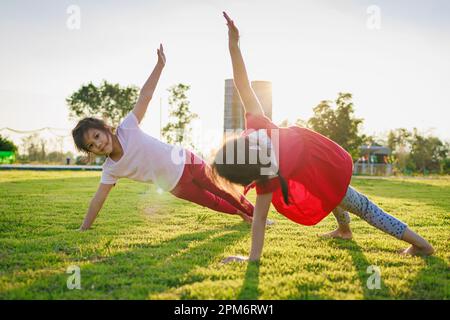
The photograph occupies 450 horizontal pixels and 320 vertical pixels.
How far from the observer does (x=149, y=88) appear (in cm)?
446

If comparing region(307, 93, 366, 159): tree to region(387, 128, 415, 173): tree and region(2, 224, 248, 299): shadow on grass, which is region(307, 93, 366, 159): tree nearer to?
region(387, 128, 415, 173): tree

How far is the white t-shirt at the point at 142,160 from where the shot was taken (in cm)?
427

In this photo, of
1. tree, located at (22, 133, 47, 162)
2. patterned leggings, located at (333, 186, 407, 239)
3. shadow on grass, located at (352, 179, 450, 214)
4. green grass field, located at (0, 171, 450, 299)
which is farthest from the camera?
tree, located at (22, 133, 47, 162)

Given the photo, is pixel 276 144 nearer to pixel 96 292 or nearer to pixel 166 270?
pixel 166 270

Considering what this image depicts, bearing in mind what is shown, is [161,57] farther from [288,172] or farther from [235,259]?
[235,259]

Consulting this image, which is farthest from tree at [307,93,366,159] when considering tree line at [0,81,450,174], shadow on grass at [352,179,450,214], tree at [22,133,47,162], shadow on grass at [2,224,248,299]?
shadow on grass at [2,224,248,299]

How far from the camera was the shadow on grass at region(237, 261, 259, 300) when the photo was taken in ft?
7.47

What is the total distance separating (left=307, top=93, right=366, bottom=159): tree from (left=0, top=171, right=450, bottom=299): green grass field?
2547 cm

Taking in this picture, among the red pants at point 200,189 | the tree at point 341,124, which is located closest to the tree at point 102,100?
the tree at point 341,124

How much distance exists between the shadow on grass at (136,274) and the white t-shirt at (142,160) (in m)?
0.92

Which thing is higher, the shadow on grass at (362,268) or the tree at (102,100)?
the tree at (102,100)

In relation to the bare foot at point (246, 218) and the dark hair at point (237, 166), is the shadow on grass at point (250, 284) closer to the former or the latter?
the dark hair at point (237, 166)
